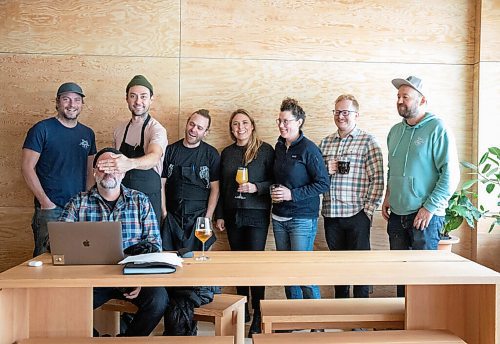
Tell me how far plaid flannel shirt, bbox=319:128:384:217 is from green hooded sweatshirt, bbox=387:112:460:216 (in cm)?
29

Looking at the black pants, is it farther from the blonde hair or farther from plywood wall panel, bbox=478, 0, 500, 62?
plywood wall panel, bbox=478, 0, 500, 62

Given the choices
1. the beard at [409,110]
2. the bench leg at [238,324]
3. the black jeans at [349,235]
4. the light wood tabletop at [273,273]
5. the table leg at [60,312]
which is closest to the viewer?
the light wood tabletop at [273,273]

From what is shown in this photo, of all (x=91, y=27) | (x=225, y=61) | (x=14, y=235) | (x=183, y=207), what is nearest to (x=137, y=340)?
(x=183, y=207)

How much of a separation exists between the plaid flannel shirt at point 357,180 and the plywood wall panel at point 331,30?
846 millimetres

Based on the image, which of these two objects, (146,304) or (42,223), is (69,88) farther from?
(146,304)

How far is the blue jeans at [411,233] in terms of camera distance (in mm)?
3883

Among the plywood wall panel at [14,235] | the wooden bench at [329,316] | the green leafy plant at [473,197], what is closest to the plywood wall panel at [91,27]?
the plywood wall panel at [14,235]

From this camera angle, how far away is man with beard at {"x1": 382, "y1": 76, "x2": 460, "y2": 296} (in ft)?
12.7

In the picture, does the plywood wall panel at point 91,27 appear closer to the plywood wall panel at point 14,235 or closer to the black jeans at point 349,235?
the plywood wall panel at point 14,235

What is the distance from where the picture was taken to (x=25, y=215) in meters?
4.87

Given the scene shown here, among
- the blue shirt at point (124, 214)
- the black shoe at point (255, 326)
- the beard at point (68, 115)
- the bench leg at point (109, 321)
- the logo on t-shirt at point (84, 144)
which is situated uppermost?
the beard at point (68, 115)

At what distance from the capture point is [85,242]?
→ 102 inches

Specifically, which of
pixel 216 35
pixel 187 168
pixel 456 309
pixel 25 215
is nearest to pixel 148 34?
pixel 216 35

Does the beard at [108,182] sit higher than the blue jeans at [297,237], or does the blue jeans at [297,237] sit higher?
the beard at [108,182]
